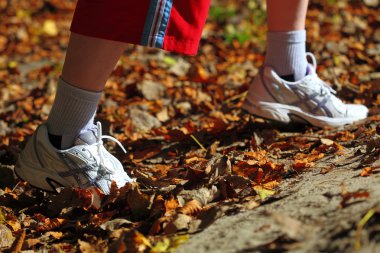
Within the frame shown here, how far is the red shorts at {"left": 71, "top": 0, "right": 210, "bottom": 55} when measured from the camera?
6.40 feet

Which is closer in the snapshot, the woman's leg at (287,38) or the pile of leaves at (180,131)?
the pile of leaves at (180,131)

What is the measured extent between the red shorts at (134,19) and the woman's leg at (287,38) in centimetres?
76

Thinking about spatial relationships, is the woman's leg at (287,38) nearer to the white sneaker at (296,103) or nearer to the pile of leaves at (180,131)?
the white sneaker at (296,103)

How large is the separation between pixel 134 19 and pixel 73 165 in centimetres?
60

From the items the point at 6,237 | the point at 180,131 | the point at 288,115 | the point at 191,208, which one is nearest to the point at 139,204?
the point at 191,208

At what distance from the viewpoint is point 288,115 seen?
274 cm

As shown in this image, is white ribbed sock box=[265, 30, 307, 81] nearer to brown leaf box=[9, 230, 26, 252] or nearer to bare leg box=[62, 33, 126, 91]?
bare leg box=[62, 33, 126, 91]

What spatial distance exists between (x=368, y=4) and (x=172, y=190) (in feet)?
11.9

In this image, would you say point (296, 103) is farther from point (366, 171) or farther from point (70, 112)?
point (70, 112)

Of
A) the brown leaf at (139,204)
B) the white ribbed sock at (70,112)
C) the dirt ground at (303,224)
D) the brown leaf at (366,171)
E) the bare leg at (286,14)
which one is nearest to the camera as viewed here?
the dirt ground at (303,224)

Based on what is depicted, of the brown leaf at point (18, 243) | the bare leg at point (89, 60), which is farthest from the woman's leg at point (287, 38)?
the brown leaf at point (18, 243)

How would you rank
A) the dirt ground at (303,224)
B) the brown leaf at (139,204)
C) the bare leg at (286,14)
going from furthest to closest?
the bare leg at (286,14) → the brown leaf at (139,204) → the dirt ground at (303,224)

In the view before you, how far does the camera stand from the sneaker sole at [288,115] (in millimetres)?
2713

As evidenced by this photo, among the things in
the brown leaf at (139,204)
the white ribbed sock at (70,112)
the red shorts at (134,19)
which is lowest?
the brown leaf at (139,204)
